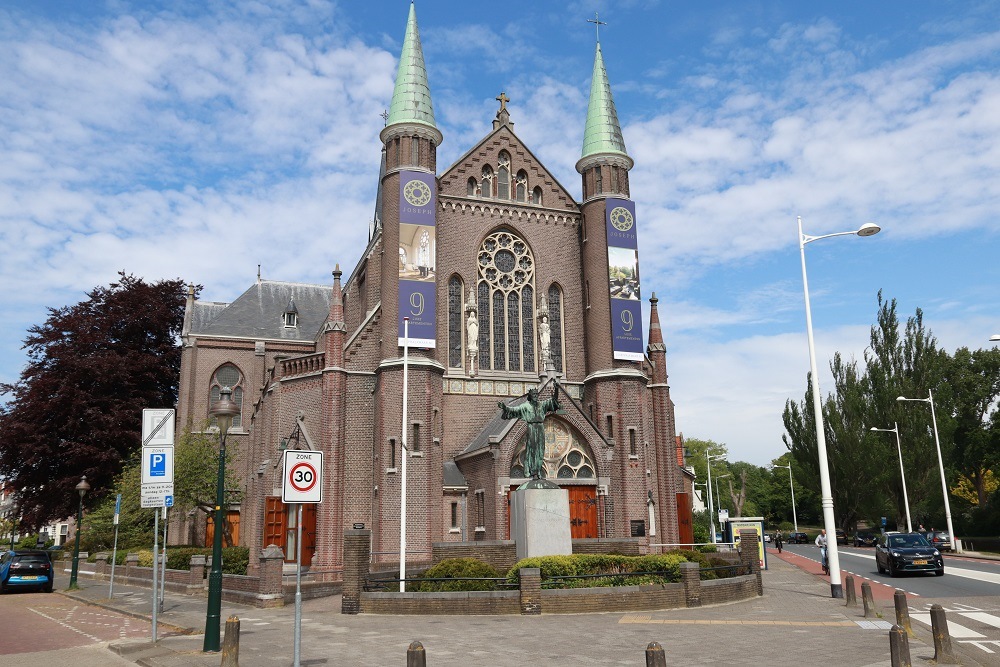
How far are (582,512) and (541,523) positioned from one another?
9383 mm

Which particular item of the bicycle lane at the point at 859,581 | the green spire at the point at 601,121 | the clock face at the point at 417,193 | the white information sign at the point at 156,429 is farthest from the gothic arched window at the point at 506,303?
the white information sign at the point at 156,429

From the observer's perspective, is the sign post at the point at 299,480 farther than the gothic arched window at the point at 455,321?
No

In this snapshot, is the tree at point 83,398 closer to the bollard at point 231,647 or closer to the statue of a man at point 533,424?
the statue of a man at point 533,424

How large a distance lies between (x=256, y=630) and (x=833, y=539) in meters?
13.7

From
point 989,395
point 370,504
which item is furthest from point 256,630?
point 989,395

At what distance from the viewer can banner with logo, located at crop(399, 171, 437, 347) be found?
3014 cm

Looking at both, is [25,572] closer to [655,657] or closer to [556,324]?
[556,324]

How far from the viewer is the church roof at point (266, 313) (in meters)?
45.2

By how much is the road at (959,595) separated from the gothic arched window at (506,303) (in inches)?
600

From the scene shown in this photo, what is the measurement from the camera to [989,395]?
60.3 m

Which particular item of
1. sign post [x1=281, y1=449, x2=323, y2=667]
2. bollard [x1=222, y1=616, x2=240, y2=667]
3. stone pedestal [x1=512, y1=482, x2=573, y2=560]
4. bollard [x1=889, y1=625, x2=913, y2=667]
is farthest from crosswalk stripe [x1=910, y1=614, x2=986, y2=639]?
bollard [x1=222, y1=616, x2=240, y2=667]

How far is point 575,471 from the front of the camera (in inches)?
1177

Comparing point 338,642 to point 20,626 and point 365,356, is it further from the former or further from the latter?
point 365,356

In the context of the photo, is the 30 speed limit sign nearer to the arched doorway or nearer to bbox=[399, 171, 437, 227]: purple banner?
the arched doorway
